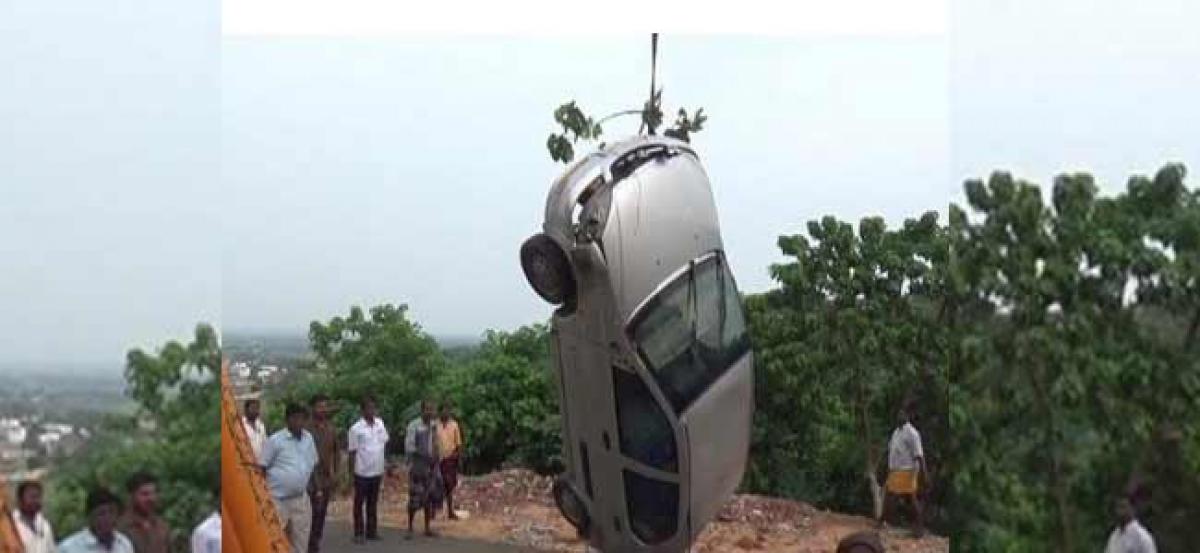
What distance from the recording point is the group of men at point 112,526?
4.28m

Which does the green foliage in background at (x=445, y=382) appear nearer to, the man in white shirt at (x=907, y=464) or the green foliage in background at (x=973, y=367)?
the green foliage in background at (x=973, y=367)

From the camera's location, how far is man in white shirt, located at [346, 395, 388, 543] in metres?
5.09

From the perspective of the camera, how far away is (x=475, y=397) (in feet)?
17.5

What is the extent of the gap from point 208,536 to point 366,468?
0.68 metres

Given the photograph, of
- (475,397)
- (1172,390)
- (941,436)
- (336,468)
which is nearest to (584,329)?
(475,397)

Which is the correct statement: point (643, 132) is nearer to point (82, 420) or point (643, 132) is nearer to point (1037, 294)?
point (1037, 294)

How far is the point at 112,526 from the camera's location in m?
4.38

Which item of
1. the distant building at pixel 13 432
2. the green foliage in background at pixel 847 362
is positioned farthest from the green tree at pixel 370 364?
the green foliage in background at pixel 847 362

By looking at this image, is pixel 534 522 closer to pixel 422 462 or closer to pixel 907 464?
pixel 422 462

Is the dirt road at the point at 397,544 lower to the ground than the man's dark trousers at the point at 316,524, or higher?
lower

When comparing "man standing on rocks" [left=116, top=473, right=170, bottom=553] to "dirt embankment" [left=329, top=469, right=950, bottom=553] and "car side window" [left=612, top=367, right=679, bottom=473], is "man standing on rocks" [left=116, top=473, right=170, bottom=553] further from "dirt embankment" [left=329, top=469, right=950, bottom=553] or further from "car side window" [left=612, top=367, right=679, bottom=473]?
"car side window" [left=612, top=367, right=679, bottom=473]

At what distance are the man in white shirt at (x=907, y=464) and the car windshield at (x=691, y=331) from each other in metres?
0.72

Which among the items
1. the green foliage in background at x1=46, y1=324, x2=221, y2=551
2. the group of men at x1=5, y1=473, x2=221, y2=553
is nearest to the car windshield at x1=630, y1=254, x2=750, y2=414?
the green foliage in background at x1=46, y1=324, x2=221, y2=551

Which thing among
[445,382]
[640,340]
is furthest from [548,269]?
[445,382]
